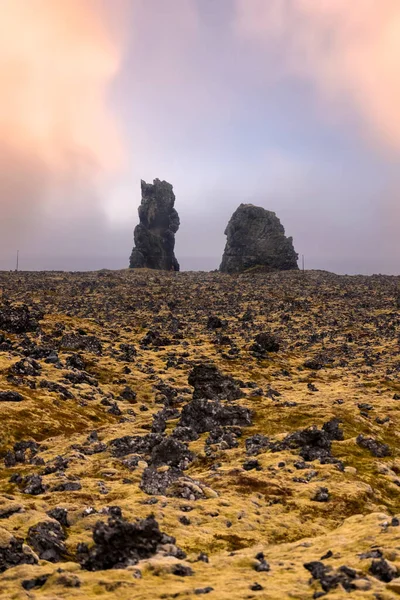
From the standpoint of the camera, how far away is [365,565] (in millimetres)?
12461

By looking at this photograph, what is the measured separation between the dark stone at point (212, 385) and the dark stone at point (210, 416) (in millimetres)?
5817

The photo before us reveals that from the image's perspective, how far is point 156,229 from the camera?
153 m

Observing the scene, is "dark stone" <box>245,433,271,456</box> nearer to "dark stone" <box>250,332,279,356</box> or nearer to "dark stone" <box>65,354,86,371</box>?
"dark stone" <box>65,354,86,371</box>

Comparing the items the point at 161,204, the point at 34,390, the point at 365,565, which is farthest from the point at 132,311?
the point at 161,204

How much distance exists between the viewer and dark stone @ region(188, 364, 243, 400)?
36625 mm

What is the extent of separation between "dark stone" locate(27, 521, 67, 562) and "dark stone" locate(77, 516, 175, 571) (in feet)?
2.75

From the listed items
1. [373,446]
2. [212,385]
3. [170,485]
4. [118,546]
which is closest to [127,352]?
[212,385]

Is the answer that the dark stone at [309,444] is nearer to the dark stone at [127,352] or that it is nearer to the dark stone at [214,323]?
the dark stone at [127,352]

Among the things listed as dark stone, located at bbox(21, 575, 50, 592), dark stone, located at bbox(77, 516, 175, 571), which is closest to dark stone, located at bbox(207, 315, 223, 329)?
dark stone, located at bbox(77, 516, 175, 571)

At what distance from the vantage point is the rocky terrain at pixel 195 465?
1259 cm

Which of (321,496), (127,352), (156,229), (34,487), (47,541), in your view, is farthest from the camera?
(156,229)

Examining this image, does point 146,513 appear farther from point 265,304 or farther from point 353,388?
point 265,304

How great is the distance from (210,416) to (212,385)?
8.30 metres

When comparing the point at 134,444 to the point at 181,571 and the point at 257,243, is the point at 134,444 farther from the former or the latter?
the point at 257,243
